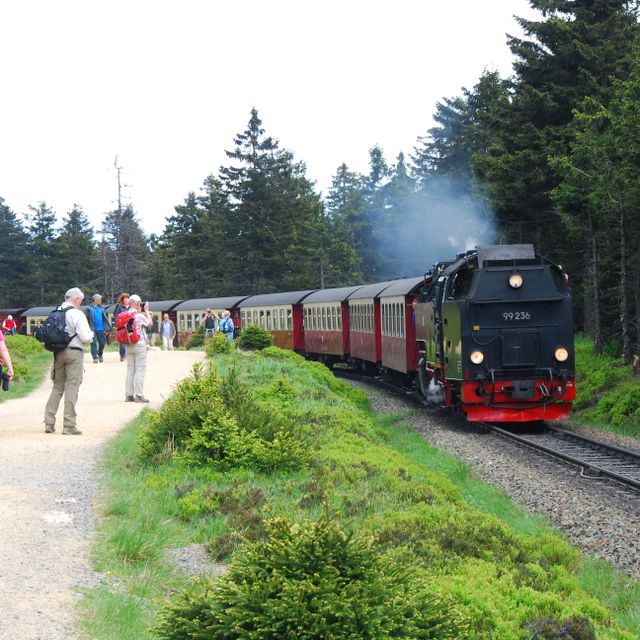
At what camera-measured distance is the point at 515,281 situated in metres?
16.6

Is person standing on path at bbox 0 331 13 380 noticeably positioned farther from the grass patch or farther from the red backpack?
the grass patch

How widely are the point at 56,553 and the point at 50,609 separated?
1268 mm

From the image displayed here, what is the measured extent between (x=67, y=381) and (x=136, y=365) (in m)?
3.70

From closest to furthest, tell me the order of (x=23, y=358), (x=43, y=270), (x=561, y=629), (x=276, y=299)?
(x=561, y=629) → (x=23, y=358) → (x=276, y=299) → (x=43, y=270)

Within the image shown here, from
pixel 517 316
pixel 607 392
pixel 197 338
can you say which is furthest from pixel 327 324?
pixel 517 316

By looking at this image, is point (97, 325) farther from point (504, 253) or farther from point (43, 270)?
point (43, 270)

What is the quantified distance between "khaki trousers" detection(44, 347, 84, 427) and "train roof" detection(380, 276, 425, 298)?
437 inches

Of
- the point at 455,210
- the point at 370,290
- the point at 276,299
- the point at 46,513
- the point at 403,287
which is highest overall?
the point at 455,210

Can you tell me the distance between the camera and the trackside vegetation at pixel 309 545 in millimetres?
4254

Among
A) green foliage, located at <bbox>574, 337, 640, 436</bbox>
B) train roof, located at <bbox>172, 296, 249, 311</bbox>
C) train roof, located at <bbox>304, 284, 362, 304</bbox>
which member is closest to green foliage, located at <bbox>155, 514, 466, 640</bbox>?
green foliage, located at <bbox>574, 337, 640, 436</bbox>

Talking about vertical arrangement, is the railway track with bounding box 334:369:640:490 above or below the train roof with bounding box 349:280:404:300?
below

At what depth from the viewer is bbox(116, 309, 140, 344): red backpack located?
49.7 ft

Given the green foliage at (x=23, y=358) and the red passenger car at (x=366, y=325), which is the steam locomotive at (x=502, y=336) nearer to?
the red passenger car at (x=366, y=325)

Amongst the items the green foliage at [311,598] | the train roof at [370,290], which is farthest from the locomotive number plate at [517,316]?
the green foliage at [311,598]
